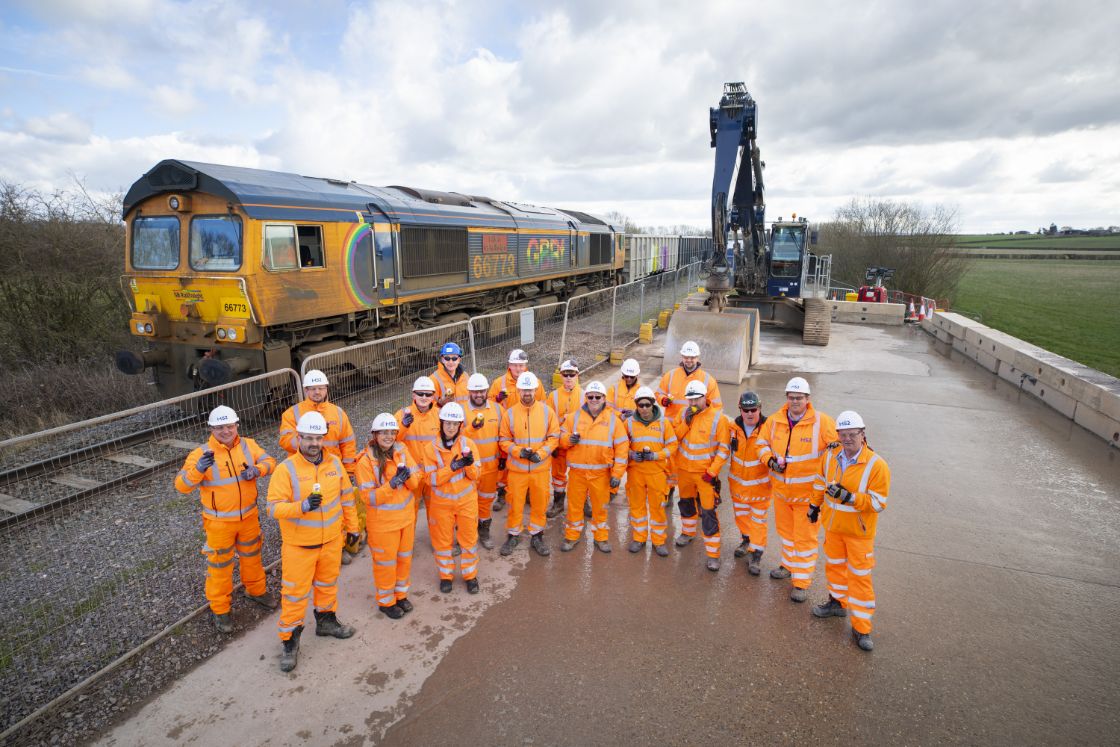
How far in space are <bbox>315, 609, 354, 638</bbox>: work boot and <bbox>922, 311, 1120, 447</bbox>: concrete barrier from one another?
32.6 feet

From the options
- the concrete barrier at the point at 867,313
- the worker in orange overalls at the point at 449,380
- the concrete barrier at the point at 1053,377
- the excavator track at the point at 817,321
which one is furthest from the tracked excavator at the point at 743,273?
the worker in orange overalls at the point at 449,380

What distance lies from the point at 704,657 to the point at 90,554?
5023 mm

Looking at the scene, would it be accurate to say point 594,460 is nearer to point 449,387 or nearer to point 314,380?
point 449,387

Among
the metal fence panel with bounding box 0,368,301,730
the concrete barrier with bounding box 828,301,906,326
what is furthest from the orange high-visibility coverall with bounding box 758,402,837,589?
the concrete barrier with bounding box 828,301,906,326

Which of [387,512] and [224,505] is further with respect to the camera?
[387,512]

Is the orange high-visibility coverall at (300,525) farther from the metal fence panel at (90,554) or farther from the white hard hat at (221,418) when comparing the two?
the metal fence panel at (90,554)

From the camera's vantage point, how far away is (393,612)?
4.33 m

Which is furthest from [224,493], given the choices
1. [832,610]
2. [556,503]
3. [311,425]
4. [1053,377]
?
[1053,377]

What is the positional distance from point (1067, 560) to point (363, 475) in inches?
240

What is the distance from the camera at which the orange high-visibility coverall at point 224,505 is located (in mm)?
3959

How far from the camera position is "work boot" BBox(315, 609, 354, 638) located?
4.09m

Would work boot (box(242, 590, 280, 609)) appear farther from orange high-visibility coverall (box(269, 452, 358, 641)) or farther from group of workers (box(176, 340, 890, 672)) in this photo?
orange high-visibility coverall (box(269, 452, 358, 641))

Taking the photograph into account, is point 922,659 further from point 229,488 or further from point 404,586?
point 229,488

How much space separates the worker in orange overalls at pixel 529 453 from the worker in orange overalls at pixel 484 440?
0.41ft
